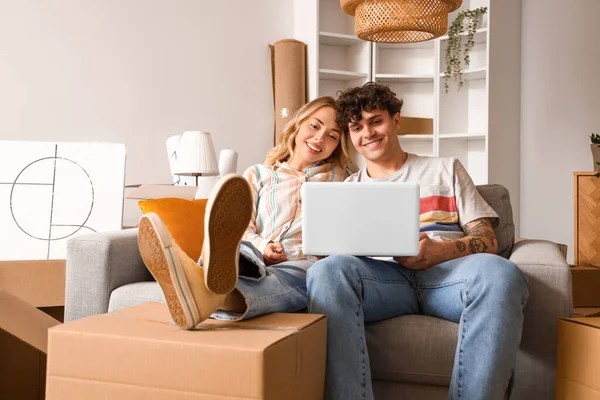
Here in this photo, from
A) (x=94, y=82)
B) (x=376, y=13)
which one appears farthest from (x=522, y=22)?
(x=94, y=82)

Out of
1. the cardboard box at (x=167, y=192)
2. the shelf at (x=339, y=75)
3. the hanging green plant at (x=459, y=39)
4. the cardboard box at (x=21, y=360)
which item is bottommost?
the cardboard box at (x=21, y=360)

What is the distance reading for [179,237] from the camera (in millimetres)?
2145

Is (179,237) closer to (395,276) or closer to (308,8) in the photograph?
(395,276)

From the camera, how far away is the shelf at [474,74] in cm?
458

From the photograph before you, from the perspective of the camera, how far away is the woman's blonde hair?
237 cm

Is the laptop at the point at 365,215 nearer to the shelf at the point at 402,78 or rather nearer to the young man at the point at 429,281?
→ the young man at the point at 429,281

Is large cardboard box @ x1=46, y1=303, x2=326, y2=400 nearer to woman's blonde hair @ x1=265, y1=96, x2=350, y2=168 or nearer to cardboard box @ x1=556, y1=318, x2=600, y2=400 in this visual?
cardboard box @ x1=556, y1=318, x2=600, y2=400

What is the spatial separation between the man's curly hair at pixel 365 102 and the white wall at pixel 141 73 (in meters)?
2.31

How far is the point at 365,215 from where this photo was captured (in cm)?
171

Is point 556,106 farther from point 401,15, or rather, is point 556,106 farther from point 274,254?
point 274,254

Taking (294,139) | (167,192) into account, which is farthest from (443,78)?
(294,139)

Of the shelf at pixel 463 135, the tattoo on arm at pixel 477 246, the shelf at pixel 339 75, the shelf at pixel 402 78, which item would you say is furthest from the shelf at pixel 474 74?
the tattoo on arm at pixel 477 246

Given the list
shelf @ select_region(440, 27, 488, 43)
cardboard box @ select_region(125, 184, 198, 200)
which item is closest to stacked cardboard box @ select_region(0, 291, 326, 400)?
cardboard box @ select_region(125, 184, 198, 200)

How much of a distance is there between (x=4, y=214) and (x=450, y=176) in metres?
1.67
